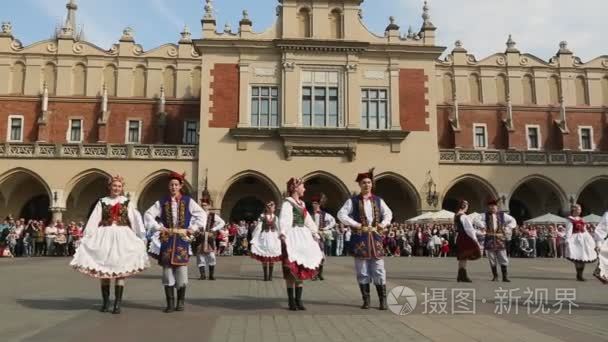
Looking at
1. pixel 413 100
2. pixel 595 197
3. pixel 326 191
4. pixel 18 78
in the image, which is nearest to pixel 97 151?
pixel 18 78

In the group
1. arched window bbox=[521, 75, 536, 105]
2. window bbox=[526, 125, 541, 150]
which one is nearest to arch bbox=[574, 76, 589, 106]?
arched window bbox=[521, 75, 536, 105]

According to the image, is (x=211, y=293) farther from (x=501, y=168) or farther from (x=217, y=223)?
(x=501, y=168)

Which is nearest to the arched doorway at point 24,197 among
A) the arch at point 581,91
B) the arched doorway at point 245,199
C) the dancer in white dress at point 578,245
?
the arched doorway at point 245,199

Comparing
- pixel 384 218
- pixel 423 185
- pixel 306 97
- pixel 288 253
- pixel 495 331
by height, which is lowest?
pixel 495 331

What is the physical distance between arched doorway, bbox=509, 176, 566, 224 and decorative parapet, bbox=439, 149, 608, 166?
1.54 m

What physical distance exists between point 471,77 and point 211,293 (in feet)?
105

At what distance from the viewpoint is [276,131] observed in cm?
2967

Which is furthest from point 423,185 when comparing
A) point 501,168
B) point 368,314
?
point 368,314

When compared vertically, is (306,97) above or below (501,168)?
above

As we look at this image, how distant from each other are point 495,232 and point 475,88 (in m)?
26.1

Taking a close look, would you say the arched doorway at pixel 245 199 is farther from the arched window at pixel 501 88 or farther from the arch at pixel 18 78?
the arched window at pixel 501 88

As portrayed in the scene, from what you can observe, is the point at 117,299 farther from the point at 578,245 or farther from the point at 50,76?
the point at 50,76

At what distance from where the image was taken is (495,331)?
21.3 ft

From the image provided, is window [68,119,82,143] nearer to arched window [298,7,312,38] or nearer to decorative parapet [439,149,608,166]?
arched window [298,7,312,38]
